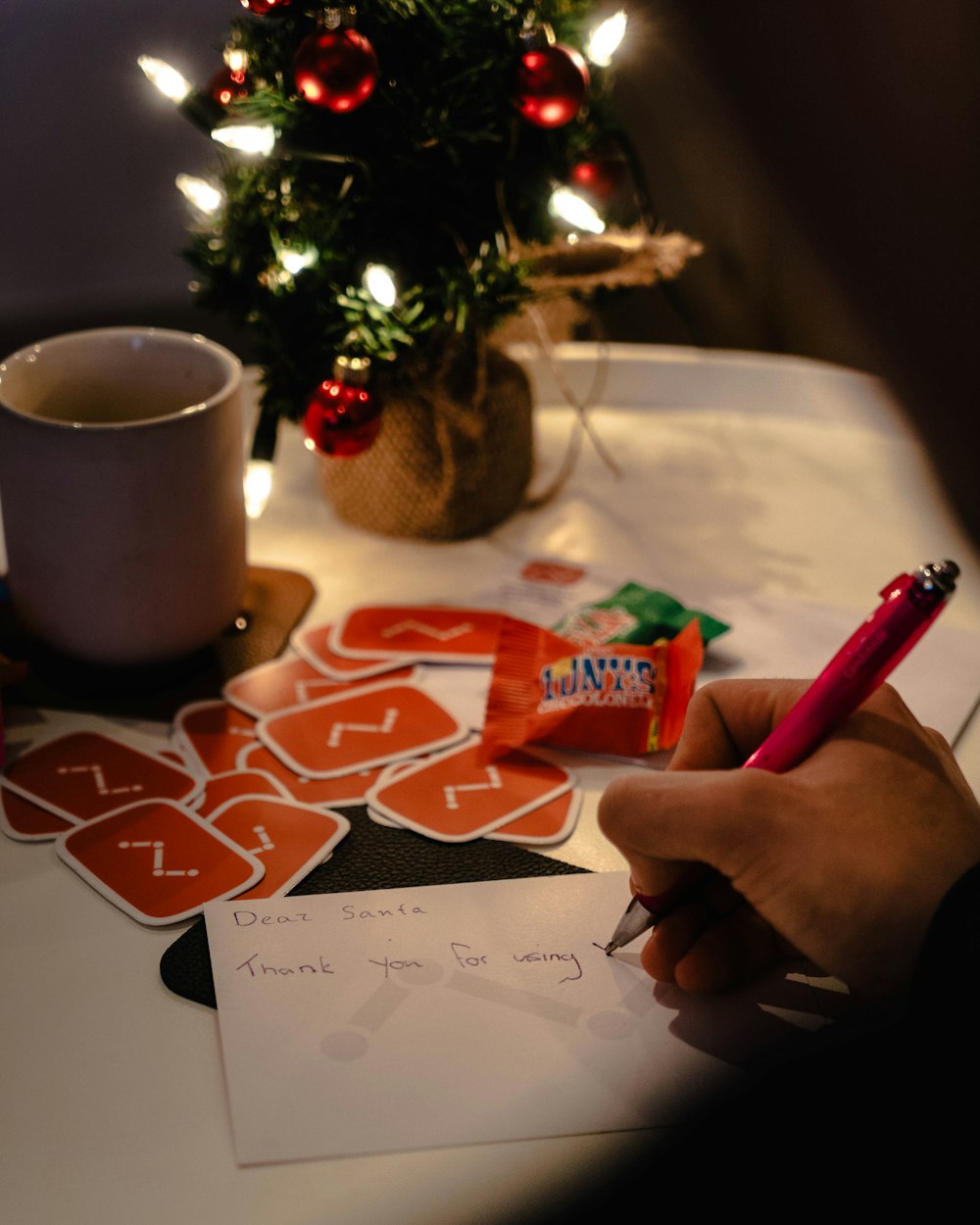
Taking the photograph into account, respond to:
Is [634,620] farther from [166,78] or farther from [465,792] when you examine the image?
[166,78]

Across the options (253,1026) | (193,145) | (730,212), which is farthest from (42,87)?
(253,1026)

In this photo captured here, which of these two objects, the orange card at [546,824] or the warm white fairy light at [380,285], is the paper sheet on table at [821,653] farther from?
the warm white fairy light at [380,285]

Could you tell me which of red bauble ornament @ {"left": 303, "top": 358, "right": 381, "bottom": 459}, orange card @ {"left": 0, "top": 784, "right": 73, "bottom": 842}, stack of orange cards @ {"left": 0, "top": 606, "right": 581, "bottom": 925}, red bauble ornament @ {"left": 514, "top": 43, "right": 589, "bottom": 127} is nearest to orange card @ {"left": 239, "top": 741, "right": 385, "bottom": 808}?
stack of orange cards @ {"left": 0, "top": 606, "right": 581, "bottom": 925}

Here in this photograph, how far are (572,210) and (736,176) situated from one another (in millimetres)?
1095

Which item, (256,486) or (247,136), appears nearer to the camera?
(247,136)

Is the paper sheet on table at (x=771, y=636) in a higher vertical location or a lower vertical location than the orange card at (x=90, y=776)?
higher

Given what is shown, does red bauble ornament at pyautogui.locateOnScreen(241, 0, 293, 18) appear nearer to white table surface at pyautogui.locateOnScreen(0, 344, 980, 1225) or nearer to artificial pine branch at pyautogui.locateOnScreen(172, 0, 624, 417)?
artificial pine branch at pyautogui.locateOnScreen(172, 0, 624, 417)

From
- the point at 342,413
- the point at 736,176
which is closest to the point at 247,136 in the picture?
the point at 342,413

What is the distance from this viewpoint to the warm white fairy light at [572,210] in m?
0.82

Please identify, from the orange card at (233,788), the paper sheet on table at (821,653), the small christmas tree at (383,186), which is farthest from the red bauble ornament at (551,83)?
the orange card at (233,788)

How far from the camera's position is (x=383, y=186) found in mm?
778

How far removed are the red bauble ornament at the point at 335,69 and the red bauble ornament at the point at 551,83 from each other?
0.34 ft

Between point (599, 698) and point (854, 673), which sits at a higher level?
point (854, 673)

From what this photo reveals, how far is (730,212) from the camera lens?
181cm
